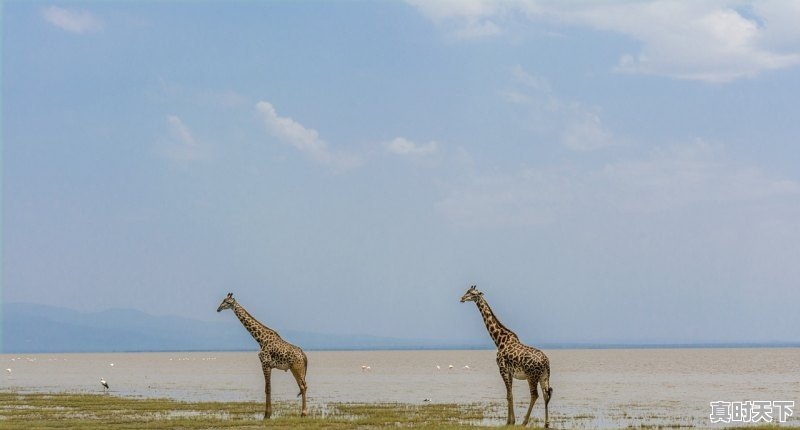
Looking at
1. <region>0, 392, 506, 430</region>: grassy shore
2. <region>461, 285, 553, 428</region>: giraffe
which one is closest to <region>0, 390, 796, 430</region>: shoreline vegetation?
<region>0, 392, 506, 430</region>: grassy shore

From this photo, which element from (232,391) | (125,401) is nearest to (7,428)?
(125,401)

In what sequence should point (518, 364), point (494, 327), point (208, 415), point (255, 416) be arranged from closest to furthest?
point (518, 364) < point (494, 327) < point (255, 416) < point (208, 415)

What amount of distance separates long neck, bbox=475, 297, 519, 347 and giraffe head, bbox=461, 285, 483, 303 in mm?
116

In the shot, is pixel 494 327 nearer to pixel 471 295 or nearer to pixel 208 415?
pixel 471 295

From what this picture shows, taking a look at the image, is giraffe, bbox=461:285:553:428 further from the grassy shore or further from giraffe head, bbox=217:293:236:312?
giraffe head, bbox=217:293:236:312

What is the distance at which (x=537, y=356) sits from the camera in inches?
→ 1051

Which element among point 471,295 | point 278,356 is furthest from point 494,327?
point 278,356

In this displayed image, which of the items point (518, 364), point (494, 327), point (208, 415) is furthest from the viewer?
point (208, 415)

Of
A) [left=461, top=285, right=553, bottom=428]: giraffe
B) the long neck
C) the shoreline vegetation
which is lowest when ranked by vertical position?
the shoreline vegetation

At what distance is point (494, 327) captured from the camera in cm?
2848

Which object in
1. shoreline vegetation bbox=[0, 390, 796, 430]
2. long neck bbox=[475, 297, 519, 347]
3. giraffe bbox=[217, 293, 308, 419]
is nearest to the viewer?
shoreline vegetation bbox=[0, 390, 796, 430]

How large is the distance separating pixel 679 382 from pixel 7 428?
4293 centimetres

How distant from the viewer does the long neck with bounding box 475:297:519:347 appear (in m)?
28.0

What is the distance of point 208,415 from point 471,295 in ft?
30.4
